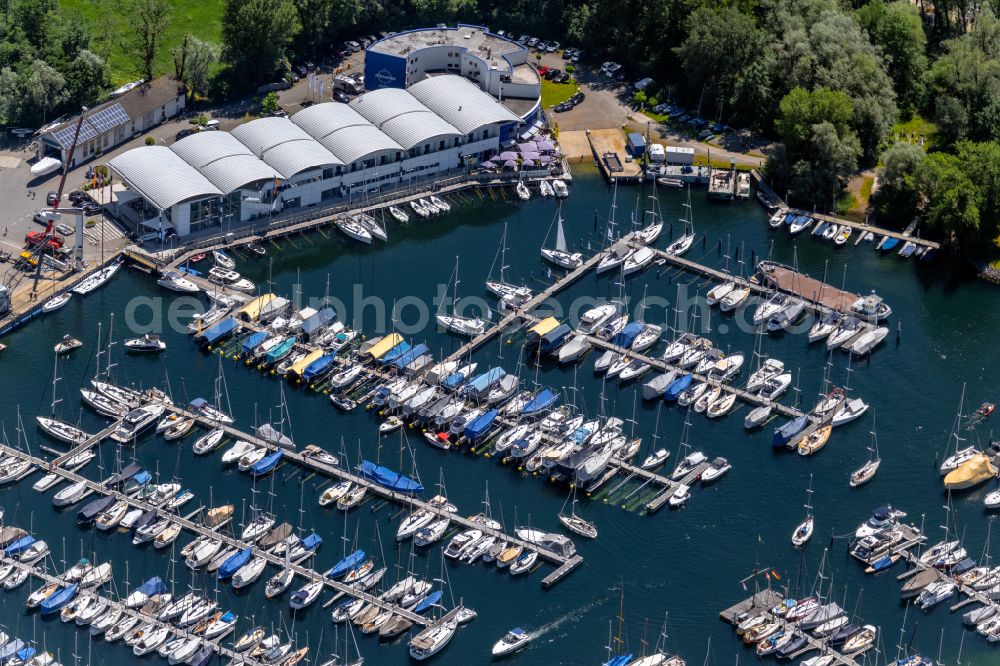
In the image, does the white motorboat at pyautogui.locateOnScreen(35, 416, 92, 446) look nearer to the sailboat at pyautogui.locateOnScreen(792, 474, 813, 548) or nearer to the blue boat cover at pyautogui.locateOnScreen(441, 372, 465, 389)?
the blue boat cover at pyautogui.locateOnScreen(441, 372, 465, 389)

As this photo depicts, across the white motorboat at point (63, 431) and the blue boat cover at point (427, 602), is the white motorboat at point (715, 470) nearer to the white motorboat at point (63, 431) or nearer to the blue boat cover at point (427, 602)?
the blue boat cover at point (427, 602)

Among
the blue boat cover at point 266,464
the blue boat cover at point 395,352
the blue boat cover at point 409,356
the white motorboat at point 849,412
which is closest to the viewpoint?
the blue boat cover at point 266,464

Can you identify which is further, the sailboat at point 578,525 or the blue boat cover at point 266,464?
the blue boat cover at point 266,464

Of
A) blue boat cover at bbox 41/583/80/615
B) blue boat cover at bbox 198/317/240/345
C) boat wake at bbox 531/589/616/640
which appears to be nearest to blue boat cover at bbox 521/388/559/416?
boat wake at bbox 531/589/616/640

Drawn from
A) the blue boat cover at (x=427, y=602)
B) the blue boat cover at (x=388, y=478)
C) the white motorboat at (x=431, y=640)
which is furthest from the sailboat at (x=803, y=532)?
the blue boat cover at (x=388, y=478)

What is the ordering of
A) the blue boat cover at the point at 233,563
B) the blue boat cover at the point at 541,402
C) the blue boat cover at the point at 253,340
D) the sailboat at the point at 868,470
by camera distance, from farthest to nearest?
the blue boat cover at the point at 253,340, the blue boat cover at the point at 541,402, the sailboat at the point at 868,470, the blue boat cover at the point at 233,563

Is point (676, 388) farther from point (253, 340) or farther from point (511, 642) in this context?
point (253, 340)

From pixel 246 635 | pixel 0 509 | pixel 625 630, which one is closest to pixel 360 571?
pixel 246 635
